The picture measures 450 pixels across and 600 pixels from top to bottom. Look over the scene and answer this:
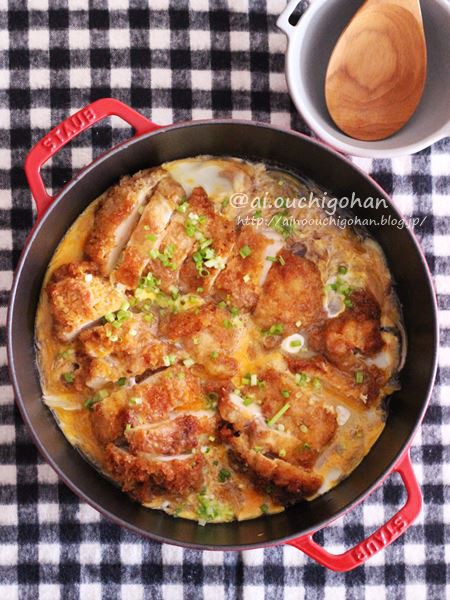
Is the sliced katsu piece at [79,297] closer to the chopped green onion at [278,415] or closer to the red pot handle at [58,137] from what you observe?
the red pot handle at [58,137]

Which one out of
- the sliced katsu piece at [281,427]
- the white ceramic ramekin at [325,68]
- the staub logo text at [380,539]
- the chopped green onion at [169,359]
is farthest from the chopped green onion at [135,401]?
the white ceramic ramekin at [325,68]

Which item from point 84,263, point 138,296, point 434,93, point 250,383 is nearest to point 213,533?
point 250,383

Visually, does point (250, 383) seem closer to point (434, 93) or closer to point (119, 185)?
point (119, 185)

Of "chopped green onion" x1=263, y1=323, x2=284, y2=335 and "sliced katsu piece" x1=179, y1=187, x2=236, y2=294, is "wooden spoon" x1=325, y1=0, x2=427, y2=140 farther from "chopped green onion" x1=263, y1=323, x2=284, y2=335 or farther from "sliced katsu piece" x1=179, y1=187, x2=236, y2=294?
"chopped green onion" x1=263, y1=323, x2=284, y2=335

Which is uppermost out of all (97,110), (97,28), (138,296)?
(97,28)

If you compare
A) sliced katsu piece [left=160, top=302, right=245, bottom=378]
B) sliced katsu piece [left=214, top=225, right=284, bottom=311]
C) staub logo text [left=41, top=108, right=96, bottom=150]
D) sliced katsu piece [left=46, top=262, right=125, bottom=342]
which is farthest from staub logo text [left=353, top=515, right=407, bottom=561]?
staub logo text [left=41, top=108, right=96, bottom=150]

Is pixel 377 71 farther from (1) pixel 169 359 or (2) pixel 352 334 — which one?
(1) pixel 169 359
